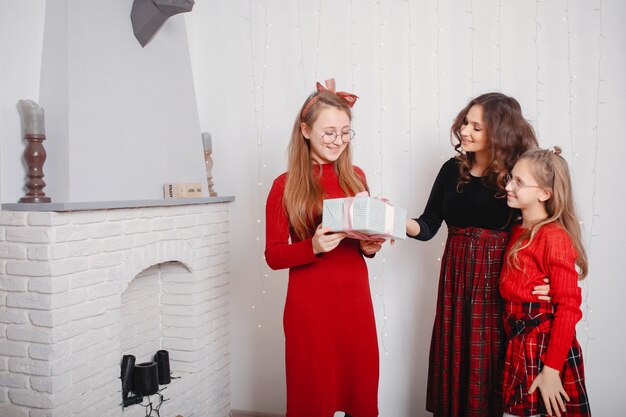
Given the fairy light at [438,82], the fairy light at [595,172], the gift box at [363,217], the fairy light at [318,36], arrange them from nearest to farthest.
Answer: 1. the gift box at [363,217]
2. the fairy light at [595,172]
3. the fairy light at [438,82]
4. the fairy light at [318,36]

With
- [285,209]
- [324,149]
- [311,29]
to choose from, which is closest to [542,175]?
[324,149]

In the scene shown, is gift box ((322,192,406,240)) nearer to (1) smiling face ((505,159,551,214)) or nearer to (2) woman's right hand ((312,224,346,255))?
(2) woman's right hand ((312,224,346,255))

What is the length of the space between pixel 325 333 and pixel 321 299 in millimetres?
107

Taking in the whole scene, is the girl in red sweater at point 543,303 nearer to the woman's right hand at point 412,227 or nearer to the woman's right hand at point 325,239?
the woman's right hand at point 412,227

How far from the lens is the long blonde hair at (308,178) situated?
65.9 inches

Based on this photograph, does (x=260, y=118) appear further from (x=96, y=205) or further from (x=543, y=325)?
(x=543, y=325)

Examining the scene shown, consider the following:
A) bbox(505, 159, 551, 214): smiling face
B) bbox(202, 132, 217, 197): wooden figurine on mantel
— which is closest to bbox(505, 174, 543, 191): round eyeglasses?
bbox(505, 159, 551, 214): smiling face

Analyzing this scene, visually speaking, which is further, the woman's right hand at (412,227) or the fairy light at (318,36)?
the fairy light at (318,36)

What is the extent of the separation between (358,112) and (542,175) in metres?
1.16

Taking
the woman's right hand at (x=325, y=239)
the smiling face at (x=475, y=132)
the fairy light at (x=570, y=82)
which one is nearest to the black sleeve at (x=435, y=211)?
the smiling face at (x=475, y=132)

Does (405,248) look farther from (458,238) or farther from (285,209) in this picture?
(285,209)

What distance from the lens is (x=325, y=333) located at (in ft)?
5.43

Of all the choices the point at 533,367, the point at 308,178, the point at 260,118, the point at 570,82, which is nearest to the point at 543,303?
the point at 533,367

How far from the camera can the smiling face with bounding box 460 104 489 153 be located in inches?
70.1
